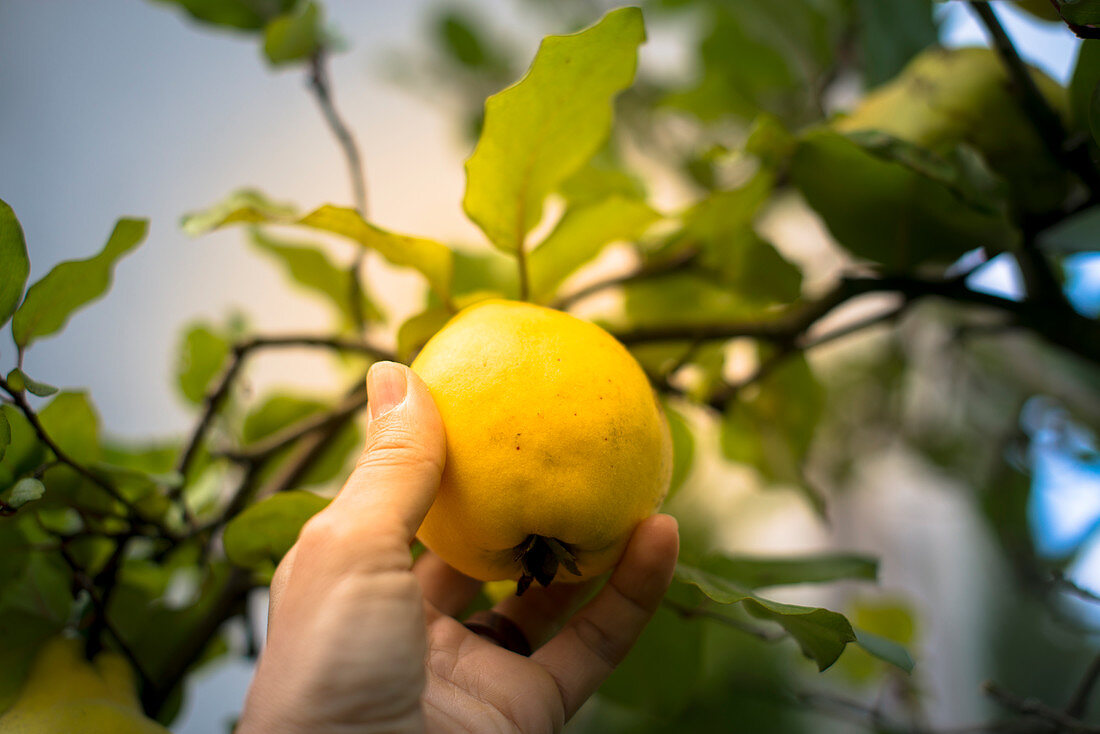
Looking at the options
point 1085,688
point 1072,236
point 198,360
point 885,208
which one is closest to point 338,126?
point 198,360

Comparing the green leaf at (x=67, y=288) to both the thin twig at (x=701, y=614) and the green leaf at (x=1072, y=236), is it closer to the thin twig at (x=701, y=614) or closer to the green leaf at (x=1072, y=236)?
the thin twig at (x=701, y=614)

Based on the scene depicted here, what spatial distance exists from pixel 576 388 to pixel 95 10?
1.02 m

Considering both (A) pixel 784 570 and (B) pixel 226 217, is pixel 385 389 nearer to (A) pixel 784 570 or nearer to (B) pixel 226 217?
(B) pixel 226 217

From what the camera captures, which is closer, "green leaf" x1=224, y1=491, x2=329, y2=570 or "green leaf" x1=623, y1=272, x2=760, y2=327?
"green leaf" x1=224, y1=491, x2=329, y2=570

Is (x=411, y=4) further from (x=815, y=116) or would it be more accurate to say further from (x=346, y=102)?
(x=815, y=116)

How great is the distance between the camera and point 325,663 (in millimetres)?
225

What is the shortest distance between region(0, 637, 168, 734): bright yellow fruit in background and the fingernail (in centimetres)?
20

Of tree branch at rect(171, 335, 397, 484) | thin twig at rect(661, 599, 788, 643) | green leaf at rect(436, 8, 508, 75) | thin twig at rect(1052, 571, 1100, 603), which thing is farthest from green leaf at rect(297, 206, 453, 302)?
green leaf at rect(436, 8, 508, 75)

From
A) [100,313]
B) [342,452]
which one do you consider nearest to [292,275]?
[342,452]

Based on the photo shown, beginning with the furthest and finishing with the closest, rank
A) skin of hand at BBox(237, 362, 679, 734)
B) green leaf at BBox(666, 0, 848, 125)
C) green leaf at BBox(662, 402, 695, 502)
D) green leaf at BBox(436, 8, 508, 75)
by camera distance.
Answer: green leaf at BBox(436, 8, 508, 75) → green leaf at BBox(666, 0, 848, 125) → green leaf at BBox(662, 402, 695, 502) → skin of hand at BBox(237, 362, 679, 734)

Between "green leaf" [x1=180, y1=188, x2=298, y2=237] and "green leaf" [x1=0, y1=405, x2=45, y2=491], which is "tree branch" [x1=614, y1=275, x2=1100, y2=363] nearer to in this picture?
"green leaf" [x1=180, y1=188, x2=298, y2=237]

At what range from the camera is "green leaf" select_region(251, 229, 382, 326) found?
0.48m

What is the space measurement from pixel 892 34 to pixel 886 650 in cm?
40

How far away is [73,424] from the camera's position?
1.19ft
